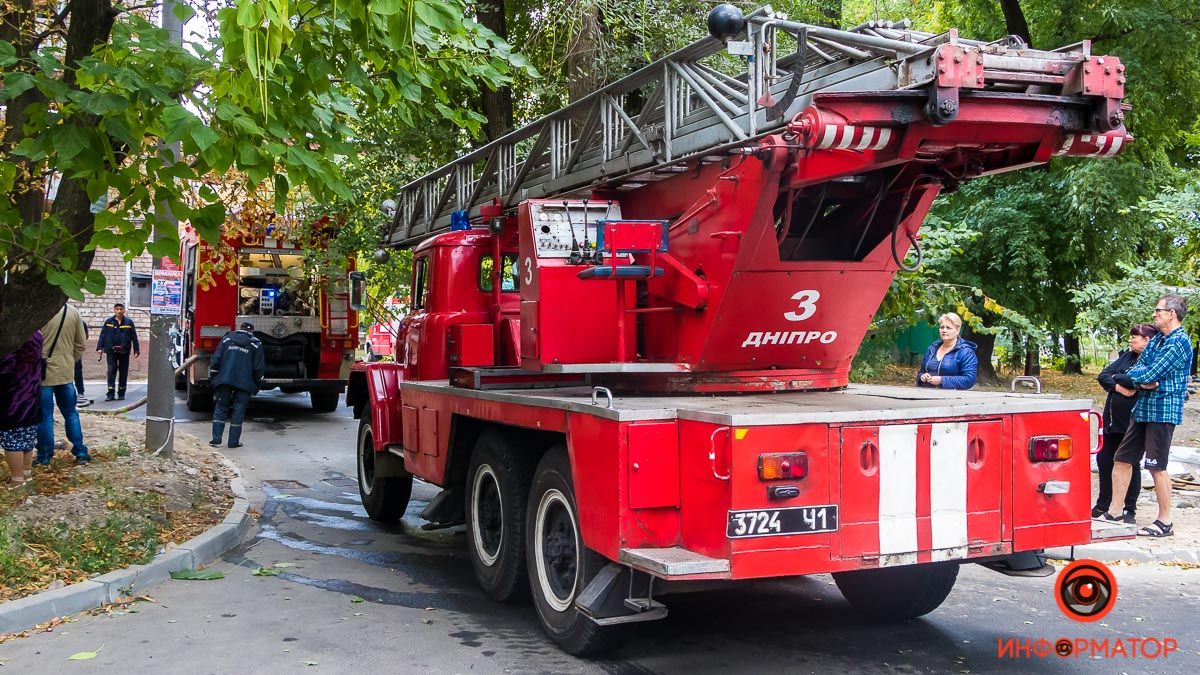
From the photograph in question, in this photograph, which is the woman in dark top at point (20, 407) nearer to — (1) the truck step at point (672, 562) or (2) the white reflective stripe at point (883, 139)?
(1) the truck step at point (672, 562)

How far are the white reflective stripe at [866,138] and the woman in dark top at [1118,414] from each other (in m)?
4.91

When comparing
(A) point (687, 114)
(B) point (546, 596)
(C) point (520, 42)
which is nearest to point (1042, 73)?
(A) point (687, 114)

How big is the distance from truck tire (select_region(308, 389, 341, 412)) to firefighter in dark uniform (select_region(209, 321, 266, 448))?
4378mm

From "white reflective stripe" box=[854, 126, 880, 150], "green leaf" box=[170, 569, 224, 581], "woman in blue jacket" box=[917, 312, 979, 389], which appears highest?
"white reflective stripe" box=[854, 126, 880, 150]

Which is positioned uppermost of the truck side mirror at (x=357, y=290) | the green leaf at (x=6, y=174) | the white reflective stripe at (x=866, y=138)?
the green leaf at (x=6, y=174)

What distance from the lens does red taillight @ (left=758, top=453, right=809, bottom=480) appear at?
15.4 ft

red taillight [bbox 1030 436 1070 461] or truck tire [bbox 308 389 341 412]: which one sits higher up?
red taillight [bbox 1030 436 1070 461]

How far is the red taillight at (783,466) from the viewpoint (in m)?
4.69

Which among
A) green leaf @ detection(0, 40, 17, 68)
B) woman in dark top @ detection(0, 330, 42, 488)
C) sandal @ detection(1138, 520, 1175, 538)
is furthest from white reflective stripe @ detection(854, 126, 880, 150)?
woman in dark top @ detection(0, 330, 42, 488)

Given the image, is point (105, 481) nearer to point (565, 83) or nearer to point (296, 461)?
point (296, 461)

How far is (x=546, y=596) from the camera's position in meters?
5.91

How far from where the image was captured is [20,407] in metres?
8.76

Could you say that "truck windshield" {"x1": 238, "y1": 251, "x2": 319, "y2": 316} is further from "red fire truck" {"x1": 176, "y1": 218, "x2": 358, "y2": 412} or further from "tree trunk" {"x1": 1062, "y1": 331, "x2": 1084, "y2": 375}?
"tree trunk" {"x1": 1062, "y1": 331, "x2": 1084, "y2": 375}

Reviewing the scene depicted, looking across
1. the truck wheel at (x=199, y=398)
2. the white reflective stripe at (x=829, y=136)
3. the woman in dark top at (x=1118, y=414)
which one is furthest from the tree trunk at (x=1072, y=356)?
the white reflective stripe at (x=829, y=136)
